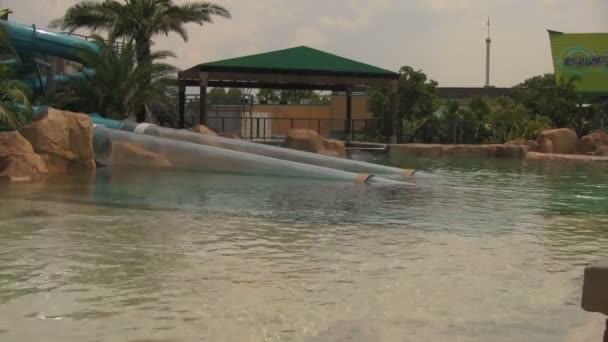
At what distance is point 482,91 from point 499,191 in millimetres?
39597

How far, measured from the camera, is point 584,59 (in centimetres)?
3728

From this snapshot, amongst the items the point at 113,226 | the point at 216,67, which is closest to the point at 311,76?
the point at 216,67

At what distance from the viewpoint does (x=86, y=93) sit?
20516 mm

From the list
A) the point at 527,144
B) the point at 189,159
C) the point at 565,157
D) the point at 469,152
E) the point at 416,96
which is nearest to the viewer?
the point at 189,159

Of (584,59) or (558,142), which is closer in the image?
(558,142)

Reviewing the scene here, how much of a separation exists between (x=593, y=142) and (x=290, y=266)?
21.9 m

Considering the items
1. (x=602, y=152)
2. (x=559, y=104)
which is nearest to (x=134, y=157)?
(x=602, y=152)

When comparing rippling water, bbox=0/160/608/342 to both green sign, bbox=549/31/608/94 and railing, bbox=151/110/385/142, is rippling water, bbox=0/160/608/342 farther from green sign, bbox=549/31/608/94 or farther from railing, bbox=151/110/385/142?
green sign, bbox=549/31/608/94

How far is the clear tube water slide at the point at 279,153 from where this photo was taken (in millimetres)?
15375

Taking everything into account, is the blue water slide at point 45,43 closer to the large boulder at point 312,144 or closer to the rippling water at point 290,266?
the large boulder at point 312,144

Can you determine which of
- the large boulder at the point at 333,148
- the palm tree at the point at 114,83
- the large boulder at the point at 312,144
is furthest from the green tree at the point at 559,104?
the palm tree at the point at 114,83

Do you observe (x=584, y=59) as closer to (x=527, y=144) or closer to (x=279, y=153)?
(x=527, y=144)

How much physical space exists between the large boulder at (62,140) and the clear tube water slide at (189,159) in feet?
2.97

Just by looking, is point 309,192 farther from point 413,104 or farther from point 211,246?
point 413,104
